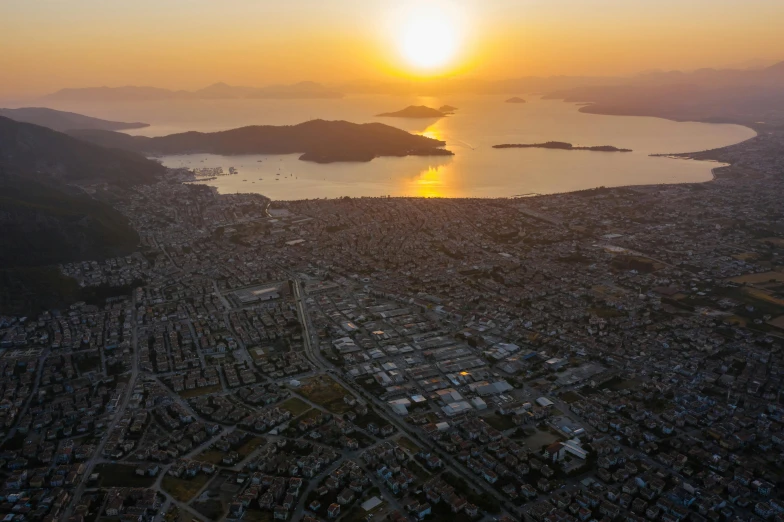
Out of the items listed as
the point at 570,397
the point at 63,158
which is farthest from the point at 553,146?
the point at 570,397

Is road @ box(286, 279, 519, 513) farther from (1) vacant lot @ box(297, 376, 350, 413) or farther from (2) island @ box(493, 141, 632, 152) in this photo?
(2) island @ box(493, 141, 632, 152)

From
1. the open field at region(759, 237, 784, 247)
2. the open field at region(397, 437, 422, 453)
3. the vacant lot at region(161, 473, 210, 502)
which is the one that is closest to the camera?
the vacant lot at region(161, 473, 210, 502)

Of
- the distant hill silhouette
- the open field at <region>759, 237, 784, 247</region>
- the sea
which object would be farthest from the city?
the distant hill silhouette

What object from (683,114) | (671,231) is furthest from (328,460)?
(683,114)

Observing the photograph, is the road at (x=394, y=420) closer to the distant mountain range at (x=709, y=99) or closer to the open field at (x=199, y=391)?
the open field at (x=199, y=391)

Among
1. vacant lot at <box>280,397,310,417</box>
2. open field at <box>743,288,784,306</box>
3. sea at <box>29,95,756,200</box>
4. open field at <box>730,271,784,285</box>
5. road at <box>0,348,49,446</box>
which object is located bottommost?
vacant lot at <box>280,397,310,417</box>

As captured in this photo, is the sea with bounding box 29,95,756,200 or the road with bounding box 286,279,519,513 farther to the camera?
the sea with bounding box 29,95,756,200

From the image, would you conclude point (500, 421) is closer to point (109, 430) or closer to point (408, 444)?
point (408, 444)
